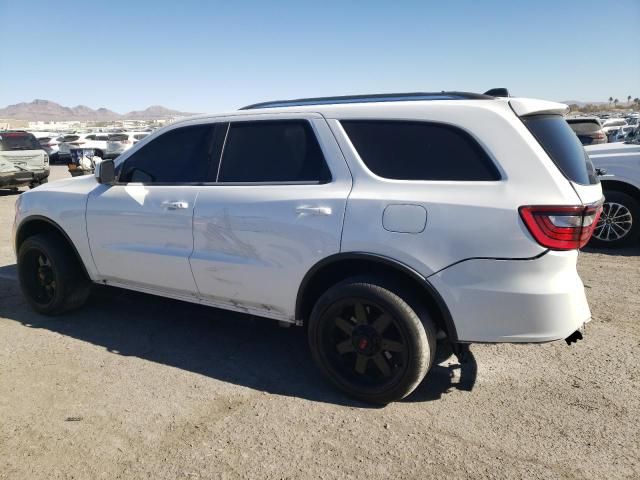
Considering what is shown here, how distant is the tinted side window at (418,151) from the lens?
278cm

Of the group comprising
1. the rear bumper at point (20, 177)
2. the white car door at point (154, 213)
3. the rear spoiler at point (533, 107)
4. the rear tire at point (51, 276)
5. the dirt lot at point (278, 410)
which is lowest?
the rear bumper at point (20, 177)

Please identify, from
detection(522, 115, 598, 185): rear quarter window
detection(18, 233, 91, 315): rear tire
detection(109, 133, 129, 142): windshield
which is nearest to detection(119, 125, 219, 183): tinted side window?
detection(18, 233, 91, 315): rear tire

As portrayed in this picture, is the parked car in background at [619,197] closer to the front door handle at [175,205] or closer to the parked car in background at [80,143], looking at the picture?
the front door handle at [175,205]

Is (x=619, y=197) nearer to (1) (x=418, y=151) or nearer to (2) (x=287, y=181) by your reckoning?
(1) (x=418, y=151)

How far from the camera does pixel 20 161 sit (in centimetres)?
1312

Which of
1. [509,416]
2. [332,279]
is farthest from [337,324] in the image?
[509,416]

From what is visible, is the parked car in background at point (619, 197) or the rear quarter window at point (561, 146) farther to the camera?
the parked car in background at point (619, 197)

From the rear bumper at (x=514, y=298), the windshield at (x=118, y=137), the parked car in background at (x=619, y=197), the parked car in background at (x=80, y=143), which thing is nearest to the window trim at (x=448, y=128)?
the rear bumper at (x=514, y=298)

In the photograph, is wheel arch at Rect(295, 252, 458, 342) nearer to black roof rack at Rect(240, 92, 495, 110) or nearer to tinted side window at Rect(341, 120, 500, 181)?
tinted side window at Rect(341, 120, 500, 181)

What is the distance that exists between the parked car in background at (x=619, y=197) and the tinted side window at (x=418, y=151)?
455 cm

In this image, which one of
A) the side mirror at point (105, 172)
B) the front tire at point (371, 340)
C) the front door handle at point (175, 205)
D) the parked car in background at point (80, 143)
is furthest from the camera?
the parked car in background at point (80, 143)

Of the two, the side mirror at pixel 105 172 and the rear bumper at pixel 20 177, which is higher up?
the side mirror at pixel 105 172

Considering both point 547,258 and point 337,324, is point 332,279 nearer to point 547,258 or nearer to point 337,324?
point 337,324

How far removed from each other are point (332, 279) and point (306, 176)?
27.3 inches
